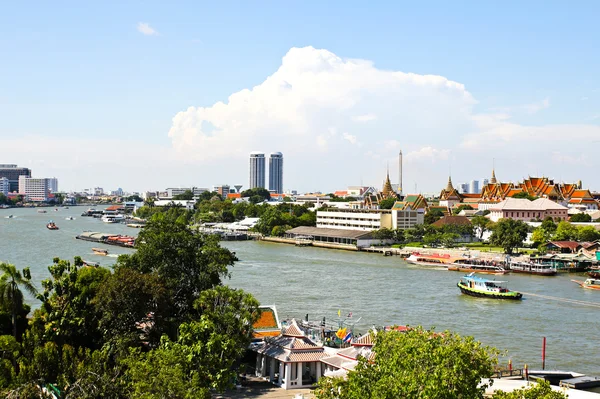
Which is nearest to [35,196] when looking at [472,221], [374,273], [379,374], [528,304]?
[472,221]

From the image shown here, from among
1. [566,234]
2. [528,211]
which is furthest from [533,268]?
[528,211]

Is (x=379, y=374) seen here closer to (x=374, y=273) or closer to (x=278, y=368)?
(x=278, y=368)

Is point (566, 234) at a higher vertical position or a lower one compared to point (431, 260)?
higher

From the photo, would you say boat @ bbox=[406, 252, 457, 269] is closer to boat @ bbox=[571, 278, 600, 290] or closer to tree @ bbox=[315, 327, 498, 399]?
boat @ bbox=[571, 278, 600, 290]

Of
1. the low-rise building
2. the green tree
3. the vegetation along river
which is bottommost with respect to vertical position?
the vegetation along river

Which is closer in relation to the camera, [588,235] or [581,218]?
[588,235]

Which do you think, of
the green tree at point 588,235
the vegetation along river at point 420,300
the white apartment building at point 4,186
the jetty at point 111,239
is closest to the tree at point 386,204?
the green tree at point 588,235

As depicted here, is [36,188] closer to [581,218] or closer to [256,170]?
[256,170]

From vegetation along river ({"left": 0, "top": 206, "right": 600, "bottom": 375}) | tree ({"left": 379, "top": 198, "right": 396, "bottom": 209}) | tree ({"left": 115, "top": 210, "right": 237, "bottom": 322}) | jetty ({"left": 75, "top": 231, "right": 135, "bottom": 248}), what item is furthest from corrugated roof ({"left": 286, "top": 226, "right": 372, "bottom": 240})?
tree ({"left": 115, "top": 210, "right": 237, "bottom": 322})
